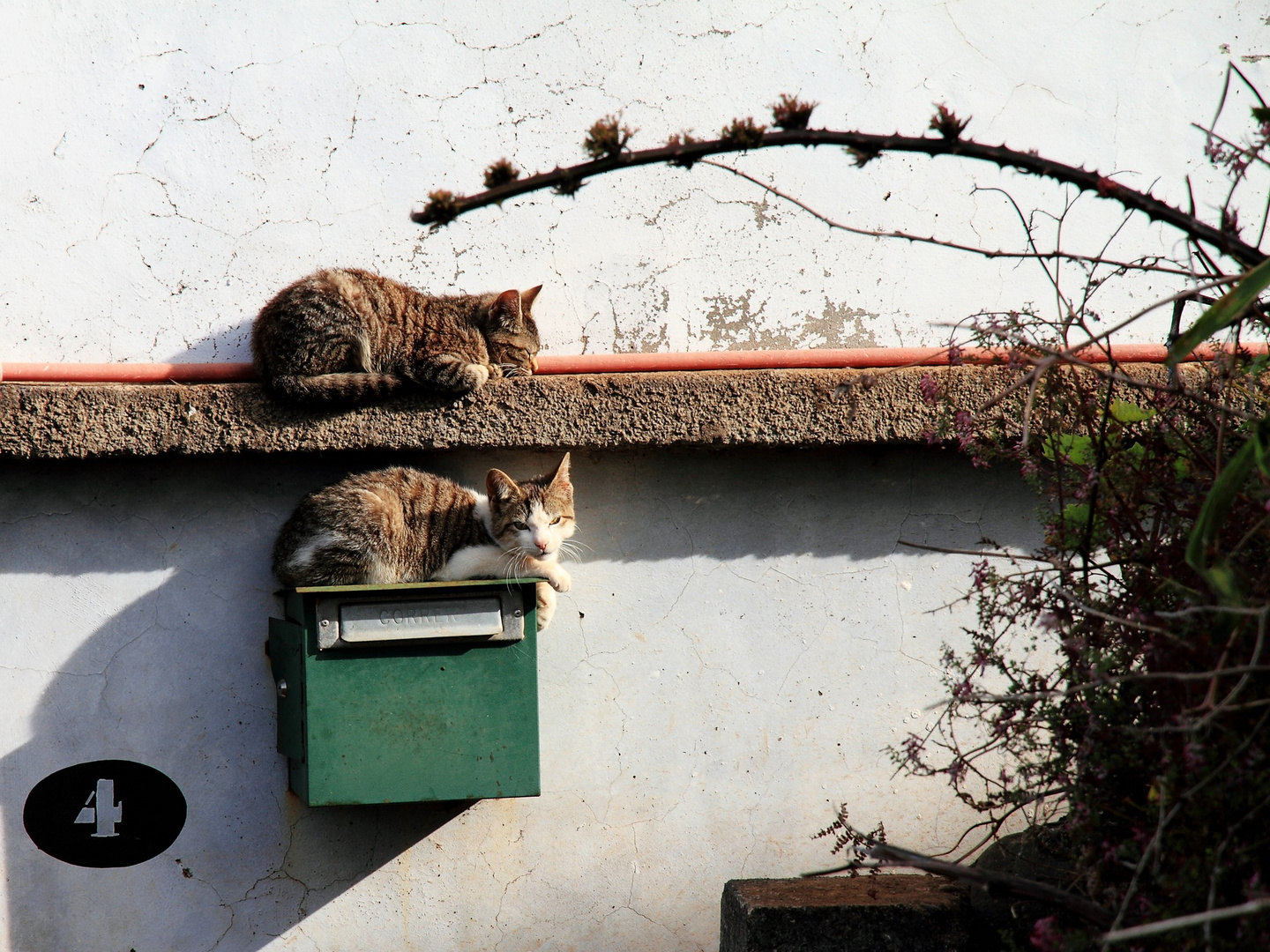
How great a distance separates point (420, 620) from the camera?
242 centimetres

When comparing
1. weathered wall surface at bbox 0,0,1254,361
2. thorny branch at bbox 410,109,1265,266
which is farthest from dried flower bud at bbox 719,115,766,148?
weathered wall surface at bbox 0,0,1254,361

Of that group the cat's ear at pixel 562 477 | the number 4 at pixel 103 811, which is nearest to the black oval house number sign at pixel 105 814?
the number 4 at pixel 103 811

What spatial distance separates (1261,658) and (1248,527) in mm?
241

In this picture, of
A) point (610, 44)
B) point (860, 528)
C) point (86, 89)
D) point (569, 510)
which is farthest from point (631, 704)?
point (86, 89)

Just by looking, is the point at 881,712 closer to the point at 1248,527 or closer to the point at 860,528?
the point at 860,528

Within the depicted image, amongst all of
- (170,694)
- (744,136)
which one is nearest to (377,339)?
(170,694)

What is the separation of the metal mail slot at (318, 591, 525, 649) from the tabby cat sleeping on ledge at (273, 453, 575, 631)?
201 mm

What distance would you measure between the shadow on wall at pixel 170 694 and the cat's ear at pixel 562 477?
35cm

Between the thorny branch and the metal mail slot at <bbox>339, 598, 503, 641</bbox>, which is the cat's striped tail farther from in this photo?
the thorny branch

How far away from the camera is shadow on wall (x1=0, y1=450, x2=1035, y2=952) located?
8.75 feet

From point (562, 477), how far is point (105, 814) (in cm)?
154

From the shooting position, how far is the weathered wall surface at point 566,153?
9.08 ft

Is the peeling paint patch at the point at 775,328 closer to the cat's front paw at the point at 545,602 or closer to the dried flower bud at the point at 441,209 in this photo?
the cat's front paw at the point at 545,602

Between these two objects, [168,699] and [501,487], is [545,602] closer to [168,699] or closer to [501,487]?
[501,487]
